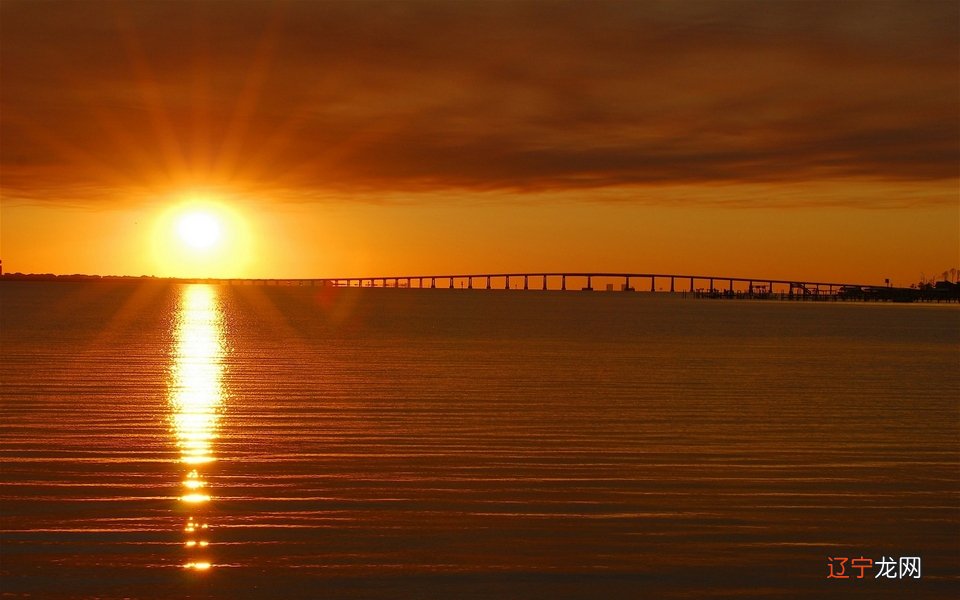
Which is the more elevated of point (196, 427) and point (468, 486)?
point (196, 427)

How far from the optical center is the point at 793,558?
1153 cm

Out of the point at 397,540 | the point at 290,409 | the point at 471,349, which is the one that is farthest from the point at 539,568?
the point at 471,349

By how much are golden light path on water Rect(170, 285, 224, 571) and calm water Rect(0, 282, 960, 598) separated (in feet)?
0.27

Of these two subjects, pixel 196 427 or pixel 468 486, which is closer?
pixel 468 486

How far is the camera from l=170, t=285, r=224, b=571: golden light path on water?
12.0 m

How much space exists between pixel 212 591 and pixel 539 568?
139 inches

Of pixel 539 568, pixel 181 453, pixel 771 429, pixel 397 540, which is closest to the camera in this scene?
pixel 539 568

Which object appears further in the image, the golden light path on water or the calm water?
the golden light path on water

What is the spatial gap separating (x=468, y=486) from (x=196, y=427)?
8482mm

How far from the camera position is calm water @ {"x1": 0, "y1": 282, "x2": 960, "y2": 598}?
10773 mm

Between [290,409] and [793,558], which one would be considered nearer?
[793,558]

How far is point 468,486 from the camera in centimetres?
1509

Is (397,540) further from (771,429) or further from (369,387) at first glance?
(369,387)

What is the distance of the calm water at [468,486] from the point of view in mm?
10773
